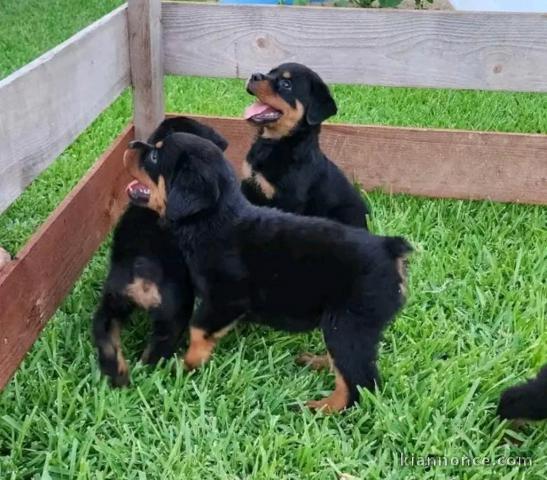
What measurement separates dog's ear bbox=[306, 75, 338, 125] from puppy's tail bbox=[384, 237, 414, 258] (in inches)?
47.5

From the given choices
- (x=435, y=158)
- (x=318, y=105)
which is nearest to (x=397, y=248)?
(x=318, y=105)

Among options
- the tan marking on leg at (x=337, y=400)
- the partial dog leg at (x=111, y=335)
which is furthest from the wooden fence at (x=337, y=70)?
the tan marking on leg at (x=337, y=400)

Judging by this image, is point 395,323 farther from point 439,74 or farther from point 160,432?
point 439,74

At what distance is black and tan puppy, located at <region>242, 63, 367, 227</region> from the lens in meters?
3.93

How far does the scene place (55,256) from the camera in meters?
3.28

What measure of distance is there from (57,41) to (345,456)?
6.71 m

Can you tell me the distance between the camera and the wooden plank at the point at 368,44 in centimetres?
437

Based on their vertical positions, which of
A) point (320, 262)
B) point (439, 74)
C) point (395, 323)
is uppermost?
point (439, 74)

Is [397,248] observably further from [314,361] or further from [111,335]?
[111,335]

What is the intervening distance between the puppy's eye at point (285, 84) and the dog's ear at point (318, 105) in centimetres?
11

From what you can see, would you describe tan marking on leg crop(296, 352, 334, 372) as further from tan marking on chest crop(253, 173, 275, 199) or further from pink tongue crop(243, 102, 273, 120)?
pink tongue crop(243, 102, 273, 120)

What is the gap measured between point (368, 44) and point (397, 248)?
193 cm

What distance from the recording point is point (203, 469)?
259 centimetres

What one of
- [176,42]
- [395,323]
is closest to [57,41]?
[176,42]
